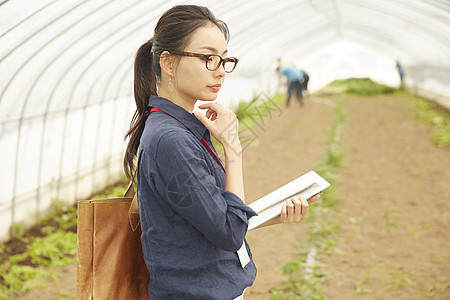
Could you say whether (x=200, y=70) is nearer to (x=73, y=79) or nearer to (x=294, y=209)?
(x=294, y=209)

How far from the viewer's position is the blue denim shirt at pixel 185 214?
125 centimetres

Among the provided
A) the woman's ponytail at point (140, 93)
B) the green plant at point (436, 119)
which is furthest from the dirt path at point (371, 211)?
the woman's ponytail at point (140, 93)

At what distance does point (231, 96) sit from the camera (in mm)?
14852

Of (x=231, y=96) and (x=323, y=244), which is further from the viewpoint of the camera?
(x=231, y=96)

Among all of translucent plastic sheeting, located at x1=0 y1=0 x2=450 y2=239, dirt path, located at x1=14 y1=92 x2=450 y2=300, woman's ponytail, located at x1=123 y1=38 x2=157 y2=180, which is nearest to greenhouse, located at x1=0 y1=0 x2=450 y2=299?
translucent plastic sheeting, located at x1=0 y1=0 x2=450 y2=239

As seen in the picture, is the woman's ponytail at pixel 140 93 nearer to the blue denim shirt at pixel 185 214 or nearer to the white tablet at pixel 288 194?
the blue denim shirt at pixel 185 214

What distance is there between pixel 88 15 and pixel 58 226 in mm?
2687

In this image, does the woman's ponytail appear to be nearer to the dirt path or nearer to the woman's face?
the woman's face

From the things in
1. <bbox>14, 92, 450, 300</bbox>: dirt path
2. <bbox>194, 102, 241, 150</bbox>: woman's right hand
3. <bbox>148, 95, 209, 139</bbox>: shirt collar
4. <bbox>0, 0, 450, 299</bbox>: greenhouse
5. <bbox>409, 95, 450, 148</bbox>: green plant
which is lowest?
<bbox>409, 95, 450, 148</bbox>: green plant

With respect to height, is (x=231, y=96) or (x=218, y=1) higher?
(x=218, y=1)

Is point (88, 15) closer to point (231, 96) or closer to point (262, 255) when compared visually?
point (262, 255)

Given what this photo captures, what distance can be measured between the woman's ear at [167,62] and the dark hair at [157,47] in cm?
Result: 2

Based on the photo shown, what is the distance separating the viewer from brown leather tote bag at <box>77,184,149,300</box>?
1.42m

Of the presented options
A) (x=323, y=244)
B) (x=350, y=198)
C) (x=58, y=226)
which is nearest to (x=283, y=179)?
(x=350, y=198)
